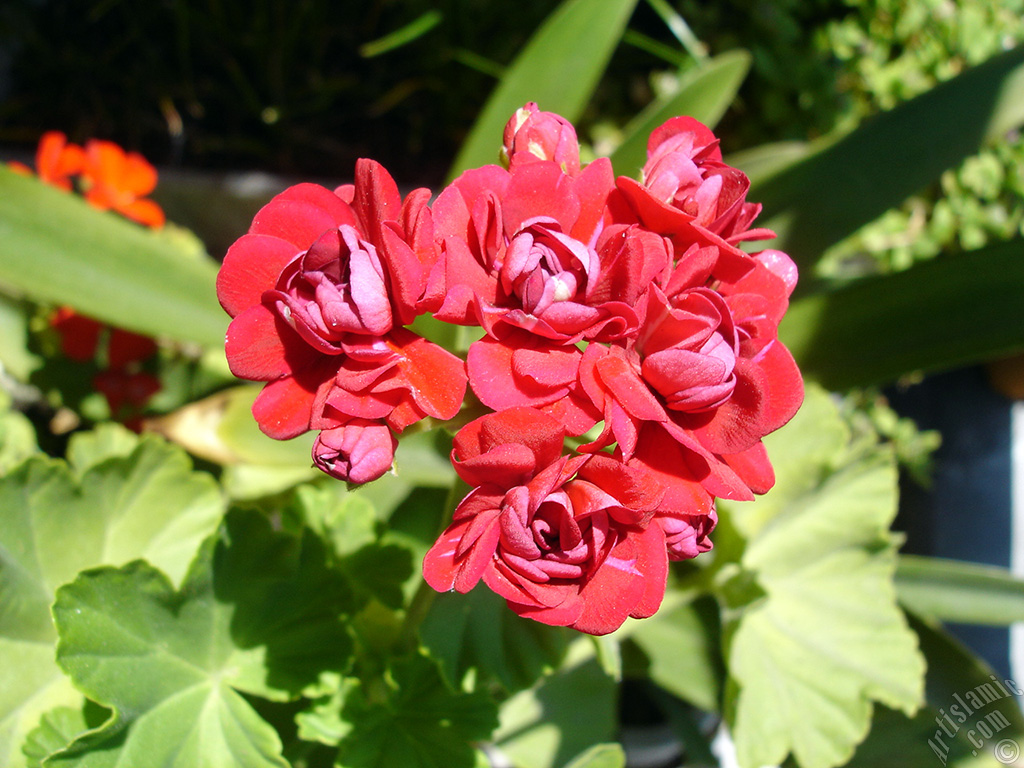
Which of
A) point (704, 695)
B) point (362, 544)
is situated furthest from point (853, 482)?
point (362, 544)

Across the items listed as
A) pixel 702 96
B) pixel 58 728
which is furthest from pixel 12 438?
pixel 702 96

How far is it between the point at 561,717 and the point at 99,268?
2.74 feet

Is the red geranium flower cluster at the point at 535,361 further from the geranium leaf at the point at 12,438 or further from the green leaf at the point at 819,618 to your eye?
the geranium leaf at the point at 12,438

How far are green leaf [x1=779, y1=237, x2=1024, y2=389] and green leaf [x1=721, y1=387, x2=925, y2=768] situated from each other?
0.06 metres

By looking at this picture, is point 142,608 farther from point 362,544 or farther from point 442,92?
point 442,92

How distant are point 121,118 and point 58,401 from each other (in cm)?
89

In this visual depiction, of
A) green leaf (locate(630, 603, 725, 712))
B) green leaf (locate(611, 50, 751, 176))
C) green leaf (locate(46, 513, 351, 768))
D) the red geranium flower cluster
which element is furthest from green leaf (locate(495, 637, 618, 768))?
green leaf (locate(611, 50, 751, 176))

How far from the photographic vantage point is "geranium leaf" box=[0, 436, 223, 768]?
2.32ft

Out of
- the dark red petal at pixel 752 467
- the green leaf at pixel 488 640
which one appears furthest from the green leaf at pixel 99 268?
the dark red petal at pixel 752 467

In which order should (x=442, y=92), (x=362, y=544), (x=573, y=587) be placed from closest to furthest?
(x=573, y=587)
(x=362, y=544)
(x=442, y=92)

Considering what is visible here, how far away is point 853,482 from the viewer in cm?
102

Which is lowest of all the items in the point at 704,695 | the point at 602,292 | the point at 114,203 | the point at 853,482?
the point at 704,695

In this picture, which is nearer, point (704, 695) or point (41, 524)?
point (41, 524)

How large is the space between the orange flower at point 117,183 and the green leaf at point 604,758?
1.00 metres
